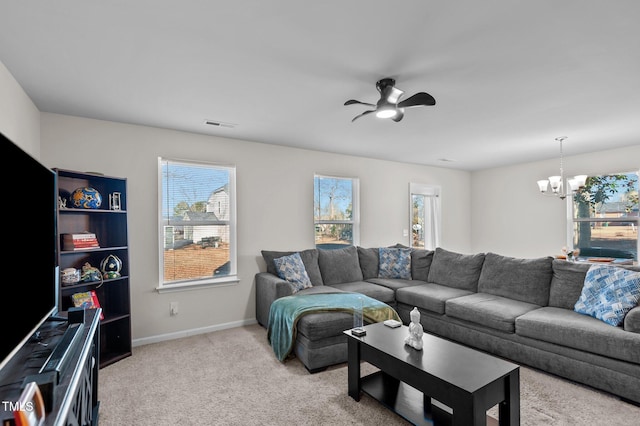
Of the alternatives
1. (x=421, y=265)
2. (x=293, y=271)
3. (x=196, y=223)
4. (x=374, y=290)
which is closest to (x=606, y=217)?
(x=421, y=265)

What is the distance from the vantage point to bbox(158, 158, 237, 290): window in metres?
3.73

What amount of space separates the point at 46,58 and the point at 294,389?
291cm

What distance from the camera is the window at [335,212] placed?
495 centimetres

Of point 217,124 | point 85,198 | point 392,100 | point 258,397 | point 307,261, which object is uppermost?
point 217,124

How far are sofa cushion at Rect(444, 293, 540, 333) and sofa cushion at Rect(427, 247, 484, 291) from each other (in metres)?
0.36

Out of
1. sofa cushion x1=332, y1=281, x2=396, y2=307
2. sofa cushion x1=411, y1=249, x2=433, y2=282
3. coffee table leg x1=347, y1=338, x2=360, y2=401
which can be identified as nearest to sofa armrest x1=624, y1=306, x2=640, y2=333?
coffee table leg x1=347, y1=338, x2=360, y2=401

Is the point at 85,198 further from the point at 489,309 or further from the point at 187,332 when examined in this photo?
the point at 489,309

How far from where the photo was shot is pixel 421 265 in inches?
186

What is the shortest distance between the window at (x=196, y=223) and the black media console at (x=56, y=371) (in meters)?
1.87

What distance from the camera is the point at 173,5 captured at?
5.38 feet

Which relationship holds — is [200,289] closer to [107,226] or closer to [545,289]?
[107,226]

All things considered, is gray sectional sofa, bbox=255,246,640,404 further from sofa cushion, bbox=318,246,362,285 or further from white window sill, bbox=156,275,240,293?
white window sill, bbox=156,275,240,293

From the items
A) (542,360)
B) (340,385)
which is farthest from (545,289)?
(340,385)

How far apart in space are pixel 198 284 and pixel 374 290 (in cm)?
213
